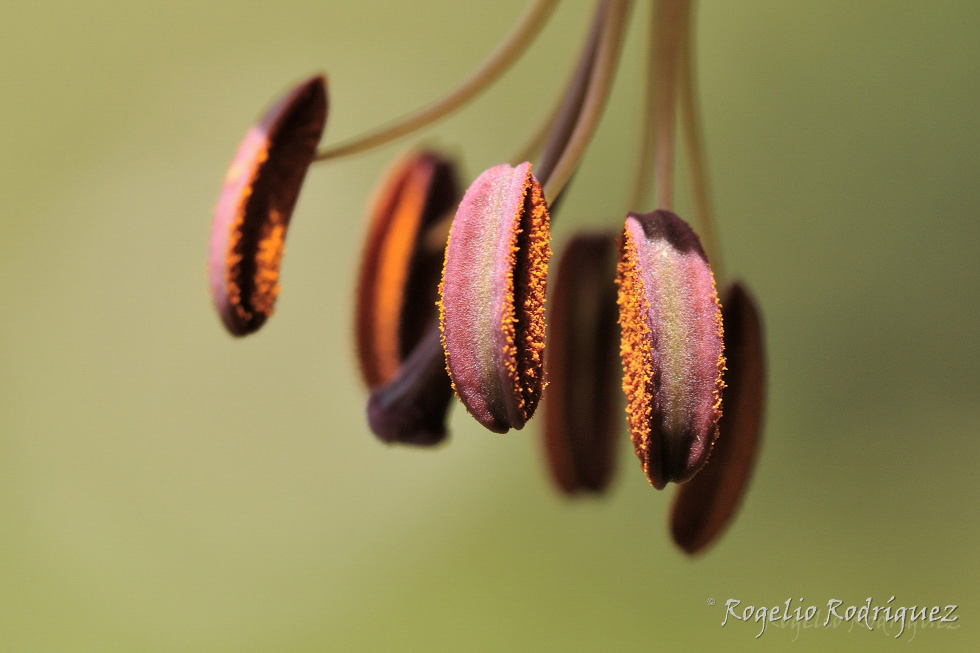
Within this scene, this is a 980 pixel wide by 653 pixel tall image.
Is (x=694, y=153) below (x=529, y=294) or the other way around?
the other way around

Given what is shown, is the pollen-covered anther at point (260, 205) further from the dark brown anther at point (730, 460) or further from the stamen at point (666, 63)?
the dark brown anther at point (730, 460)

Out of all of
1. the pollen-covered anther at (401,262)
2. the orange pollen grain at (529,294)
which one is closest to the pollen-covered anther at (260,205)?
the pollen-covered anther at (401,262)

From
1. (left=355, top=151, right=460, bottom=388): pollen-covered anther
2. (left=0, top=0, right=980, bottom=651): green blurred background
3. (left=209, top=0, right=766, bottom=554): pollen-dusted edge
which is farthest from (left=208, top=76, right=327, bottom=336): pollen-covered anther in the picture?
(left=0, top=0, right=980, bottom=651): green blurred background

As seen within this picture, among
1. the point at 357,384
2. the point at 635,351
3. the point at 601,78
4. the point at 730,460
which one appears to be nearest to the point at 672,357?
the point at 635,351

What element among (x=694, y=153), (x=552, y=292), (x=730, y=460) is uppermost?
(x=694, y=153)

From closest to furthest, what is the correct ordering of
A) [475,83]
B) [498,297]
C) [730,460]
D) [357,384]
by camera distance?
1. [498,297]
2. [730,460]
3. [475,83]
4. [357,384]

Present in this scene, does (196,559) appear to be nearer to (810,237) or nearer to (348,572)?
(348,572)

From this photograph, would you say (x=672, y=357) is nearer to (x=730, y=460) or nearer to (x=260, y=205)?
(x=730, y=460)

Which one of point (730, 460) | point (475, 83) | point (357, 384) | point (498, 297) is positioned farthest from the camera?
point (357, 384)
